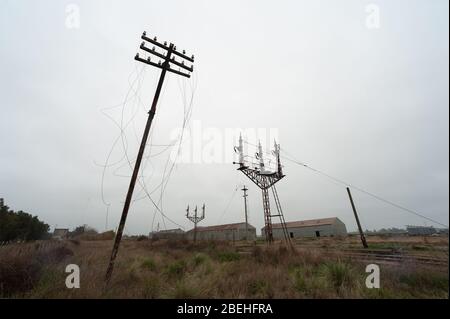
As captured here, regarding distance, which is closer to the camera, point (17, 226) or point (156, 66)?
point (156, 66)

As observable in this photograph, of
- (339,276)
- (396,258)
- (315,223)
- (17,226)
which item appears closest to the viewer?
(339,276)

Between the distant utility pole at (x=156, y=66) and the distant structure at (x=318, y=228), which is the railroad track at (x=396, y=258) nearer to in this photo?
the distant utility pole at (x=156, y=66)

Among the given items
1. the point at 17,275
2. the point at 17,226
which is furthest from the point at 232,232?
the point at 17,275

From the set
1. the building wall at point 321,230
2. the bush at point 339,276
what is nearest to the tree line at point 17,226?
the bush at point 339,276

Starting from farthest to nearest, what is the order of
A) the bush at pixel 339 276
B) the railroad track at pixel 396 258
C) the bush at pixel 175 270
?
the bush at pixel 175 270
the railroad track at pixel 396 258
the bush at pixel 339 276

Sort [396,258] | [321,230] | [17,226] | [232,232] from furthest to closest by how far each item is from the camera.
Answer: [232,232], [321,230], [17,226], [396,258]

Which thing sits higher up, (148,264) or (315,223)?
(148,264)

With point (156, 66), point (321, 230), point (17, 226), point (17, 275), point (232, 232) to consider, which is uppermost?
point (156, 66)

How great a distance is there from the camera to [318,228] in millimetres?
52906

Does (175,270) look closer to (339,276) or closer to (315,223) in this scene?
(339,276)

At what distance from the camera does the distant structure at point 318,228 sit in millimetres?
50875
